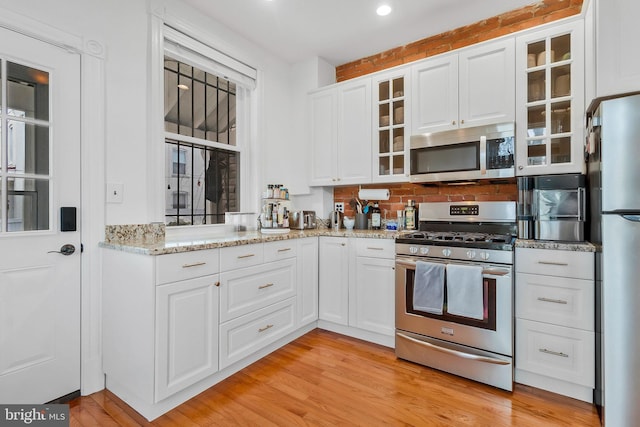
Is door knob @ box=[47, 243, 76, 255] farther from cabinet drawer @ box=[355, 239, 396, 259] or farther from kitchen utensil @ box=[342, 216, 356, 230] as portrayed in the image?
kitchen utensil @ box=[342, 216, 356, 230]

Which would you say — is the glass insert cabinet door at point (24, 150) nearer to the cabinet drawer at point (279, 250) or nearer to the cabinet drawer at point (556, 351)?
the cabinet drawer at point (279, 250)

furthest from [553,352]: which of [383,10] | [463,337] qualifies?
[383,10]

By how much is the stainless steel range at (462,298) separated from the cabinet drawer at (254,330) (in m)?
0.90

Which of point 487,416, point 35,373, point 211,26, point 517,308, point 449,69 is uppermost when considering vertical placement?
point 211,26

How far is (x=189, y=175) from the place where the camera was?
2760 mm

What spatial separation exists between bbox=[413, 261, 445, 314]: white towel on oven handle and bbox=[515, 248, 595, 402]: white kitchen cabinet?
1.54 ft

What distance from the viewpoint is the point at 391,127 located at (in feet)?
9.53

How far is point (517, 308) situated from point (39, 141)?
3.06 m

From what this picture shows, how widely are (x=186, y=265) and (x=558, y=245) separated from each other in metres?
2.24

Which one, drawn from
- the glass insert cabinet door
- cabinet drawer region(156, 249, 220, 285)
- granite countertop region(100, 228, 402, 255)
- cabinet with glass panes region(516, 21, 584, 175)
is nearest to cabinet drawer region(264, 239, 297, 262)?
granite countertop region(100, 228, 402, 255)

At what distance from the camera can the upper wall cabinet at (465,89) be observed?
92.0 inches

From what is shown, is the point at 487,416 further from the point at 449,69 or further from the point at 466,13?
the point at 466,13

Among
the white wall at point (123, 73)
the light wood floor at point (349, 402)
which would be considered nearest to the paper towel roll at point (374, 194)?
the light wood floor at point (349, 402)

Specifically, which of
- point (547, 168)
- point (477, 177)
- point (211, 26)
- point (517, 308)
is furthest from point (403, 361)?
point (211, 26)
